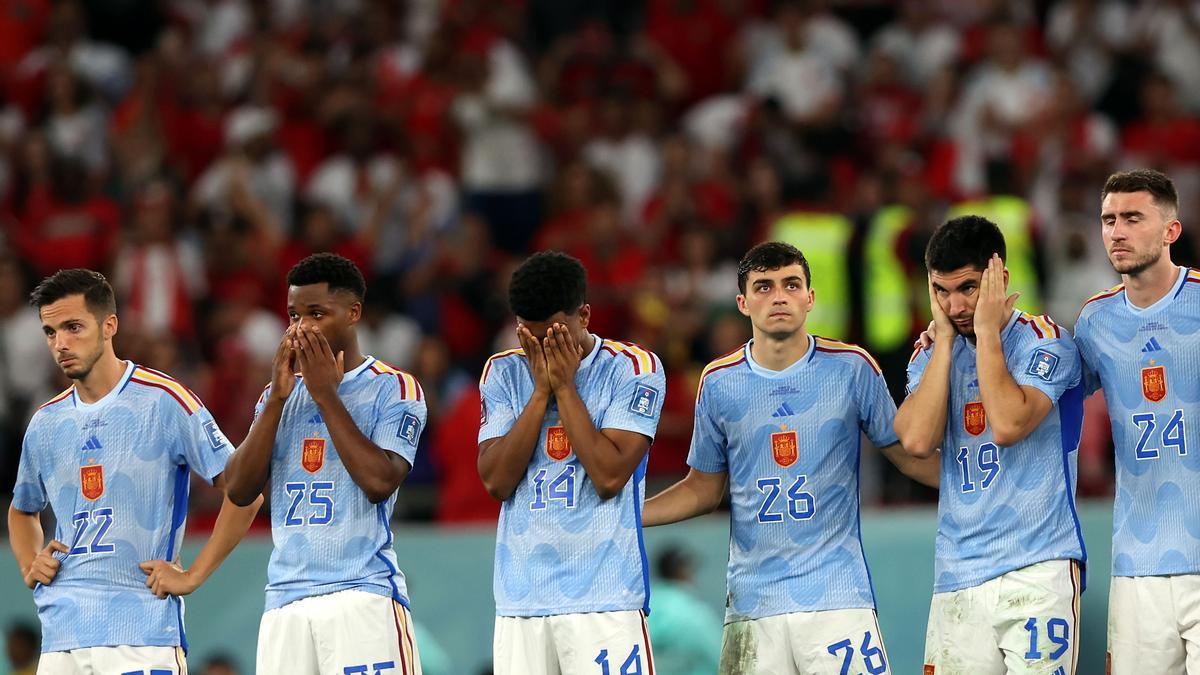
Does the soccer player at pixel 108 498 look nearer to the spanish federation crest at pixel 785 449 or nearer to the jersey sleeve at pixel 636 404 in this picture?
the jersey sleeve at pixel 636 404

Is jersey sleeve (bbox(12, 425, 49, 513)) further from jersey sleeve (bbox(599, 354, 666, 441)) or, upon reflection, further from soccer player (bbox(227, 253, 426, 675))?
jersey sleeve (bbox(599, 354, 666, 441))

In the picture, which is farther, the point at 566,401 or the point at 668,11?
the point at 668,11

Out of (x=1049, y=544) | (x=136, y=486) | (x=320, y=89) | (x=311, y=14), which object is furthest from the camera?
(x=311, y=14)

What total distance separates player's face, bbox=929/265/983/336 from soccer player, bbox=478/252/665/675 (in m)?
1.32

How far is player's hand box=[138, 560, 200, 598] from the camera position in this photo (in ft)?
26.1

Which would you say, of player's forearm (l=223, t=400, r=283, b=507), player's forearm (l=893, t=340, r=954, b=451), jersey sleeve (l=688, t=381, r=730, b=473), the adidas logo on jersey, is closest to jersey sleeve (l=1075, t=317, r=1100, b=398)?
player's forearm (l=893, t=340, r=954, b=451)

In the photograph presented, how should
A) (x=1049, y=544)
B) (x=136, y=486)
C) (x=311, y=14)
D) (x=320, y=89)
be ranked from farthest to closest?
(x=311, y=14) → (x=320, y=89) → (x=136, y=486) → (x=1049, y=544)

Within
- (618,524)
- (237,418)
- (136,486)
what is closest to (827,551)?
(618,524)

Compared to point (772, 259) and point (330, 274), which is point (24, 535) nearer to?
point (330, 274)

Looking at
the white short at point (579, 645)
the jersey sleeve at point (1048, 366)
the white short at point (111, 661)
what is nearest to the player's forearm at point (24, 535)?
the white short at point (111, 661)

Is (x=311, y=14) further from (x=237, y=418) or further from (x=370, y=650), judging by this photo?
(x=370, y=650)

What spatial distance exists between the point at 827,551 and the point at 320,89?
10.4m

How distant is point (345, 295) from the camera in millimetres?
7980

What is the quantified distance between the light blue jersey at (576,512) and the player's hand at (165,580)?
55.9 inches
